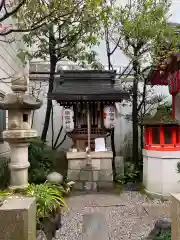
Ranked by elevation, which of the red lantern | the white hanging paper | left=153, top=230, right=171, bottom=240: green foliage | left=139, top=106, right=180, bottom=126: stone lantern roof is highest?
the red lantern

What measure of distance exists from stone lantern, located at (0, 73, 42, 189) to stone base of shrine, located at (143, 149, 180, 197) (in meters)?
3.81

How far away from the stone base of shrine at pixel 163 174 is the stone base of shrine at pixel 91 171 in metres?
1.35

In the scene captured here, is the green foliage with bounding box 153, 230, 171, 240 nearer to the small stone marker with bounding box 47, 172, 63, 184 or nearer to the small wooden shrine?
the small stone marker with bounding box 47, 172, 63, 184

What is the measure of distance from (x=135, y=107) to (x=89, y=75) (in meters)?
2.14

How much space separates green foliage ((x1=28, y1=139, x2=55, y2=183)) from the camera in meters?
7.73

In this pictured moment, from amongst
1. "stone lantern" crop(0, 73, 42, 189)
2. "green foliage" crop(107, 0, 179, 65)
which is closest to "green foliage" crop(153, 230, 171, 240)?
"stone lantern" crop(0, 73, 42, 189)

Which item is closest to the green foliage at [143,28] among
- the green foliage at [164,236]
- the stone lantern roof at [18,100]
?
the stone lantern roof at [18,100]

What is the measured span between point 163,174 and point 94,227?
116 inches

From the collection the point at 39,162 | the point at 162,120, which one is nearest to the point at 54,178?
the point at 39,162

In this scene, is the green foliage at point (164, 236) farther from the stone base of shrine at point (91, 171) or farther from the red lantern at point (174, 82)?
the red lantern at point (174, 82)

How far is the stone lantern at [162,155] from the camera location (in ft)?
23.8

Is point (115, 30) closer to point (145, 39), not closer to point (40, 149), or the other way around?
point (145, 39)

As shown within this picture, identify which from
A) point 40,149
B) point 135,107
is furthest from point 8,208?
point 135,107

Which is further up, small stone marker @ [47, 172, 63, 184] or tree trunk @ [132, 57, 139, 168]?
tree trunk @ [132, 57, 139, 168]
